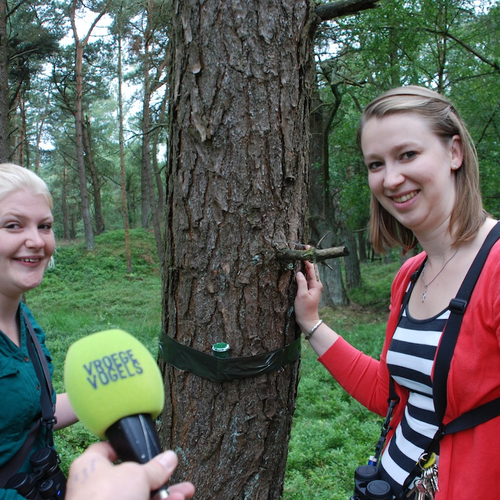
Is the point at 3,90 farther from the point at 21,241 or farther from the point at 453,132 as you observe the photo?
the point at 453,132

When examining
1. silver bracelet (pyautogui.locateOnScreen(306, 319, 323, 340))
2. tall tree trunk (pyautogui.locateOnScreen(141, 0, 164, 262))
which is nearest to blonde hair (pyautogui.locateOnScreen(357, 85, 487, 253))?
silver bracelet (pyautogui.locateOnScreen(306, 319, 323, 340))

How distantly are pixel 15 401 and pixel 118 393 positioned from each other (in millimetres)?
1004

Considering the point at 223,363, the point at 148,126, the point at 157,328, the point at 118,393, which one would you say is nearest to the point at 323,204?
the point at 157,328

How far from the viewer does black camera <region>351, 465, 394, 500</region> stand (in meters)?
1.82

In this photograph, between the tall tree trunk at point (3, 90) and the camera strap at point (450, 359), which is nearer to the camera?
the camera strap at point (450, 359)

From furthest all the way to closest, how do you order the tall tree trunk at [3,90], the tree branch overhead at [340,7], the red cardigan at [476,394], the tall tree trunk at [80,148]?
1. the tall tree trunk at [80,148]
2. the tall tree trunk at [3,90]
3. the tree branch overhead at [340,7]
4. the red cardigan at [476,394]

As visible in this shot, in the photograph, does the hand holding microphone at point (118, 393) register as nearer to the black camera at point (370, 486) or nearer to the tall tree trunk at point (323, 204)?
the black camera at point (370, 486)

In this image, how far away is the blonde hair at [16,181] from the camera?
6.12 feet

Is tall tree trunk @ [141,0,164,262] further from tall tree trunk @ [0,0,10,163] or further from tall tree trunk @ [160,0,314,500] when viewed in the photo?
tall tree trunk @ [160,0,314,500]

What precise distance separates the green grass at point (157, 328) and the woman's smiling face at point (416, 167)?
3102 mm

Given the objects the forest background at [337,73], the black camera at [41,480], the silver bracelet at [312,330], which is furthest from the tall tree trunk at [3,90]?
the silver bracelet at [312,330]

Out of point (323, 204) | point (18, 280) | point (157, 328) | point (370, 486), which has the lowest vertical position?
point (157, 328)

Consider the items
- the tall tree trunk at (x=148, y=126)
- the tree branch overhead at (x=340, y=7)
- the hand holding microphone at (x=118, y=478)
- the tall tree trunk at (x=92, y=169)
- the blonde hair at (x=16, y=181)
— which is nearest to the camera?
the hand holding microphone at (x=118, y=478)

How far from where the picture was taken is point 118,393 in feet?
3.41
